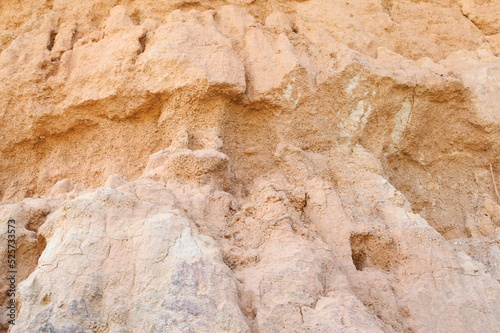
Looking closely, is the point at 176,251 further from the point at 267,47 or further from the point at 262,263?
the point at 267,47

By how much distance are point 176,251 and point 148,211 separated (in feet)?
1.73

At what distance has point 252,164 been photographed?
16.5 ft

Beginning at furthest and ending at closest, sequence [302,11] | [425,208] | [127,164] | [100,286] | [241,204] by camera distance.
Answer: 1. [302,11]
2. [425,208]
3. [127,164]
4. [241,204]
5. [100,286]

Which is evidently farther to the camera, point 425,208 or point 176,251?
point 425,208

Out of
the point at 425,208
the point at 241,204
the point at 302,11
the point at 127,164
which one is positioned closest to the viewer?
the point at 241,204

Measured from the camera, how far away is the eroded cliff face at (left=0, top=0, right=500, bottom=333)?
10.6 ft

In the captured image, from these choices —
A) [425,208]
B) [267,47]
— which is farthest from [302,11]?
[425,208]

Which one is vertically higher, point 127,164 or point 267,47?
point 267,47

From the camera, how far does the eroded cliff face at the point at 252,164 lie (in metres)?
3.23

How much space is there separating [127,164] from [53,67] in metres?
1.55

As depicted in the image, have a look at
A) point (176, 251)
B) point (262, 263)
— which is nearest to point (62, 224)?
point (176, 251)

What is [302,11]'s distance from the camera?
20.7ft

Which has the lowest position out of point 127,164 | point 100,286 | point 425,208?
point 425,208

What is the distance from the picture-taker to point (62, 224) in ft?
11.7
